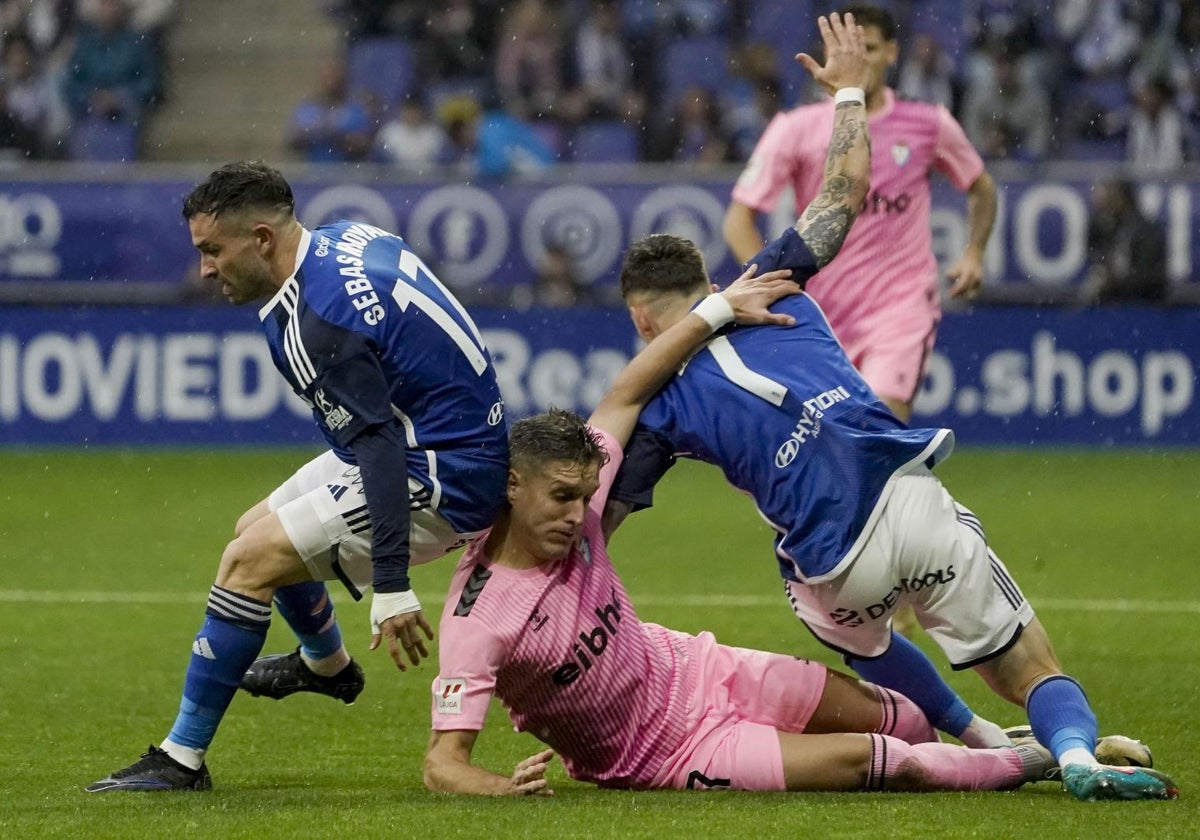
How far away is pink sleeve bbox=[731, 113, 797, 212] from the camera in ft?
27.1

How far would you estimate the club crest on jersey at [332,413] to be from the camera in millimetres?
5047

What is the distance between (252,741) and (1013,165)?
9060 millimetres

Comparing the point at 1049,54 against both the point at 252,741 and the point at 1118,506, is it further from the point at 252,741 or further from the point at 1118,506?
the point at 252,741

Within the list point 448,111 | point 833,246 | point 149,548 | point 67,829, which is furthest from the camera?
point 448,111

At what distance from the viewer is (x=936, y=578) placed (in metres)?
5.11

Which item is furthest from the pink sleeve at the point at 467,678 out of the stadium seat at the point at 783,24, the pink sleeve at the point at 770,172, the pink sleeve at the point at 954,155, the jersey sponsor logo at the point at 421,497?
the stadium seat at the point at 783,24

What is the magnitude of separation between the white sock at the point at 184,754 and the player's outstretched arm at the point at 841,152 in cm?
210

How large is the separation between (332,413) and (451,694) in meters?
0.75

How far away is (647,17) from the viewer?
18.2 m

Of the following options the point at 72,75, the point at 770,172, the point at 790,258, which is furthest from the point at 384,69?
the point at 790,258

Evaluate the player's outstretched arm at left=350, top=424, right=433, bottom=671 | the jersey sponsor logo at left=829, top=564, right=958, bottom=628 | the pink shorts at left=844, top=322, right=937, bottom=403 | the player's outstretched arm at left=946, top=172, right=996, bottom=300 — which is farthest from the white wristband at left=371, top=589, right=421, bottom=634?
the player's outstretched arm at left=946, top=172, right=996, bottom=300

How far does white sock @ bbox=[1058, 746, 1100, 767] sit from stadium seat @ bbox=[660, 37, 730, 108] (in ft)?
43.7

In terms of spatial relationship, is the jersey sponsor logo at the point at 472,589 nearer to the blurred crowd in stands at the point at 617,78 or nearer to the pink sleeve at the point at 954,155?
the pink sleeve at the point at 954,155

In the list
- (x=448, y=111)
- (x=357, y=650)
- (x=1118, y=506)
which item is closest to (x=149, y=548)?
(x=357, y=650)
